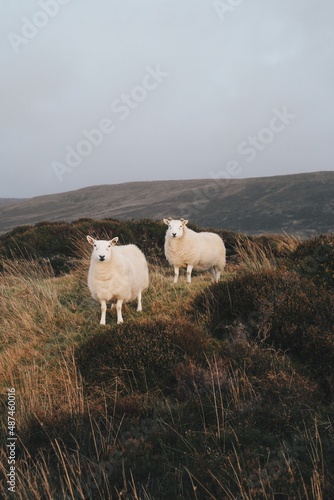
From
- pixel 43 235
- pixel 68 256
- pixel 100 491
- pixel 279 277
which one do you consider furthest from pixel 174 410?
pixel 43 235

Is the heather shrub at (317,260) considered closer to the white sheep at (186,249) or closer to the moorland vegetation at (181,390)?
the moorland vegetation at (181,390)

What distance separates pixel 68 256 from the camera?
48.4 ft

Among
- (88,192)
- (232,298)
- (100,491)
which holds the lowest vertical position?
(100,491)

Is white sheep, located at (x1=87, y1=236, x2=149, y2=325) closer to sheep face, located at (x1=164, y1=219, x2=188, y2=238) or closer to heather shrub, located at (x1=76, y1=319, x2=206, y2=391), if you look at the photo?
heather shrub, located at (x1=76, y1=319, x2=206, y2=391)

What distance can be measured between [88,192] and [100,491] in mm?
102092

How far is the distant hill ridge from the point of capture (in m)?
47.1

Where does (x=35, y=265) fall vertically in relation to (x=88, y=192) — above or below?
below

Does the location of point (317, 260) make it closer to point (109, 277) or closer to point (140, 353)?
point (109, 277)

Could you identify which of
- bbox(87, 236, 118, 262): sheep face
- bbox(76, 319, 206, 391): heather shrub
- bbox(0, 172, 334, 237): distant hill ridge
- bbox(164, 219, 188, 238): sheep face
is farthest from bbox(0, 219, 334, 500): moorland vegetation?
bbox(0, 172, 334, 237): distant hill ridge

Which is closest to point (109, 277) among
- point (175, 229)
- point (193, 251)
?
point (175, 229)

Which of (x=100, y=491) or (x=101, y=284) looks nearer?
(x=100, y=491)

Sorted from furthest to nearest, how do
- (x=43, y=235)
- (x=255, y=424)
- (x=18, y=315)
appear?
(x=43, y=235)
(x=18, y=315)
(x=255, y=424)

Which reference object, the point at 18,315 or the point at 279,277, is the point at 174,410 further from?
the point at 18,315

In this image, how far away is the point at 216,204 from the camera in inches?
2477
